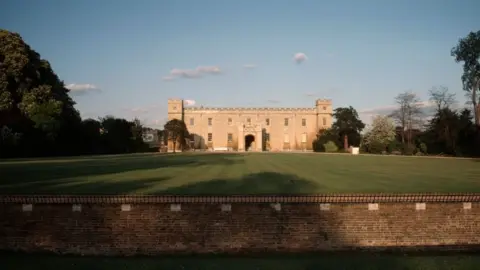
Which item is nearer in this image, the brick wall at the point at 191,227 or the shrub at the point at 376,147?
the brick wall at the point at 191,227

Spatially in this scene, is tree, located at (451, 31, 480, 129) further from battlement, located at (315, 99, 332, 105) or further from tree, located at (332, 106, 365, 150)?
battlement, located at (315, 99, 332, 105)

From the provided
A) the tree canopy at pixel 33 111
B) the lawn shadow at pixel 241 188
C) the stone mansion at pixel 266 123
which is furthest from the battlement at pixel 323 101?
the lawn shadow at pixel 241 188

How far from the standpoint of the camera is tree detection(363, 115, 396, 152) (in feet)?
171

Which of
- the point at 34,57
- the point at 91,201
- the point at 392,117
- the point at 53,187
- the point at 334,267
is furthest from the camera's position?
the point at 392,117

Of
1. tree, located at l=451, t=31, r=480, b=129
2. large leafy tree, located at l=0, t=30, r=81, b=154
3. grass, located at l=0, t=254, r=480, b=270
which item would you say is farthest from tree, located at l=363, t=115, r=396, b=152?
grass, located at l=0, t=254, r=480, b=270

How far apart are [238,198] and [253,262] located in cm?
138

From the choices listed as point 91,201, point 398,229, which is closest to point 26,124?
point 91,201

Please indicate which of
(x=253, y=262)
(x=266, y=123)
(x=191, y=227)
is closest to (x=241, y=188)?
(x=191, y=227)

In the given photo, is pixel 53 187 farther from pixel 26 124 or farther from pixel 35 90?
pixel 26 124

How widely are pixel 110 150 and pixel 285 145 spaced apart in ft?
131

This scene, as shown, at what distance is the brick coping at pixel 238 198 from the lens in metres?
9.20

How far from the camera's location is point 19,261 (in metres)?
8.62

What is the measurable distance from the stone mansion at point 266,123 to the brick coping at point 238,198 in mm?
72188

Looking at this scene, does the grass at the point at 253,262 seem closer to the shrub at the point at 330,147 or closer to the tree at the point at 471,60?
the tree at the point at 471,60
